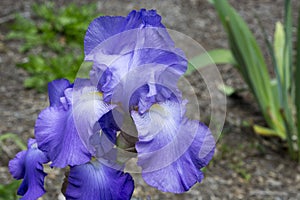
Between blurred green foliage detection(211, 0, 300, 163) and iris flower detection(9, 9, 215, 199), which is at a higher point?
iris flower detection(9, 9, 215, 199)

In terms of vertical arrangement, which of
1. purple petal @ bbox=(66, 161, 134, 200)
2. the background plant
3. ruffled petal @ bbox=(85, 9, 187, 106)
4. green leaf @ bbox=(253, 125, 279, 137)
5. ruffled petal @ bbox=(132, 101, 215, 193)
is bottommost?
green leaf @ bbox=(253, 125, 279, 137)

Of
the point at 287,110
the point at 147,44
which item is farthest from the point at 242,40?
the point at 147,44

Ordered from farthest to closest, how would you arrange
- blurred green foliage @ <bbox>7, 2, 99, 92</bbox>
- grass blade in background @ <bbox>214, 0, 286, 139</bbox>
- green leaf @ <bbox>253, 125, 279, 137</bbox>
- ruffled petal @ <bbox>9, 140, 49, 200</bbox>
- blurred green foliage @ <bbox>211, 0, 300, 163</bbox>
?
blurred green foliage @ <bbox>7, 2, 99, 92</bbox>, green leaf @ <bbox>253, 125, 279, 137</bbox>, grass blade in background @ <bbox>214, 0, 286, 139</bbox>, blurred green foliage @ <bbox>211, 0, 300, 163</bbox>, ruffled petal @ <bbox>9, 140, 49, 200</bbox>

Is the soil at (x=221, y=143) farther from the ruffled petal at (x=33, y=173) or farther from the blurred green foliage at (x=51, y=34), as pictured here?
the ruffled petal at (x=33, y=173)

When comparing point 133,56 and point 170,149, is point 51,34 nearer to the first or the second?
point 133,56

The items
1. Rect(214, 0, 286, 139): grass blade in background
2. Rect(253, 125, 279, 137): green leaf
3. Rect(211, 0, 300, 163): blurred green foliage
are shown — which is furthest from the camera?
Rect(253, 125, 279, 137): green leaf

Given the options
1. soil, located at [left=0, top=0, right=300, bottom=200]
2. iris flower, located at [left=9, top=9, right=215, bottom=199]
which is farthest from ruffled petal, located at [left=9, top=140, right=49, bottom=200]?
soil, located at [left=0, top=0, right=300, bottom=200]

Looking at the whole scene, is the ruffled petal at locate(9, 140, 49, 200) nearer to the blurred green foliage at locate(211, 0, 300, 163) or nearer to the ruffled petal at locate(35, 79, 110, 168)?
the ruffled petal at locate(35, 79, 110, 168)

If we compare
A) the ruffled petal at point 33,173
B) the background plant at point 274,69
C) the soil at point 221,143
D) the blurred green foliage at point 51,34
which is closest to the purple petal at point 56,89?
the ruffled petal at point 33,173

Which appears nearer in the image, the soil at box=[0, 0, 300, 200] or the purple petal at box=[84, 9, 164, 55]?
the purple petal at box=[84, 9, 164, 55]
